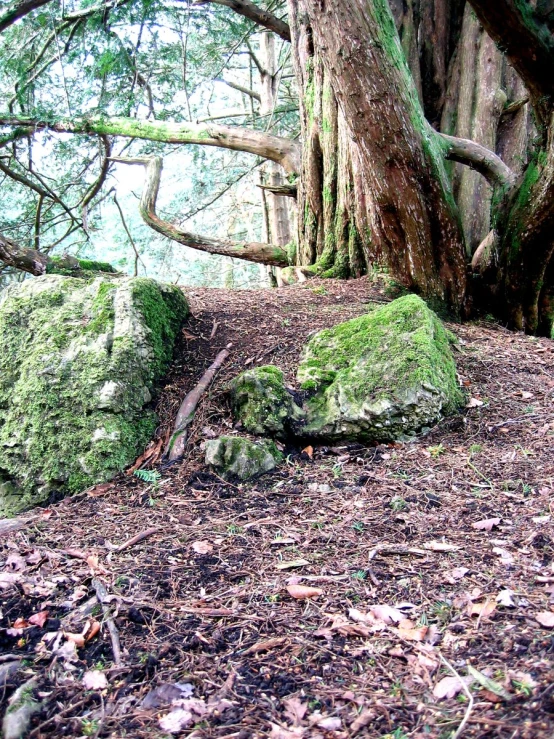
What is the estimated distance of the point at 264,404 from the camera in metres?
3.34

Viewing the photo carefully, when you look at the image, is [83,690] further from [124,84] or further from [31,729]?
[124,84]

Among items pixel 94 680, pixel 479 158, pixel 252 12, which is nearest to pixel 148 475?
pixel 94 680

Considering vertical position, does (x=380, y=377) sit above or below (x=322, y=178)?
below

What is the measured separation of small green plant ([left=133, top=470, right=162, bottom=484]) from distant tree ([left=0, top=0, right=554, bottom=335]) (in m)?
2.46

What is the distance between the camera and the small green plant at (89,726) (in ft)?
4.71

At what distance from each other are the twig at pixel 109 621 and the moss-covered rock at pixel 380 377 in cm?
165

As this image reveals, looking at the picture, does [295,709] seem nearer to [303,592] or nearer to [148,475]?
[303,592]

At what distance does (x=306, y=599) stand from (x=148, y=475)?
1.38 m

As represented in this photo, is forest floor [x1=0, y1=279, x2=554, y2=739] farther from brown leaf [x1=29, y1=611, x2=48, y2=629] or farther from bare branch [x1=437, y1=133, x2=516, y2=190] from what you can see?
bare branch [x1=437, y1=133, x2=516, y2=190]

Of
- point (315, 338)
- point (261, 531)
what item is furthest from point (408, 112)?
point (261, 531)

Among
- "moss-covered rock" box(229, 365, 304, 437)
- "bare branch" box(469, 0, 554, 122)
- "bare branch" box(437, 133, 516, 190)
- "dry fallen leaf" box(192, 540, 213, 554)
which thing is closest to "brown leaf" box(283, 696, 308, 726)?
"dry fallen leaf" box(192, 540, 213, 554)

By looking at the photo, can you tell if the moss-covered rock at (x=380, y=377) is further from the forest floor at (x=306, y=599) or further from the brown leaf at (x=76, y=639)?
the brown leaf at (x=76, y=639)

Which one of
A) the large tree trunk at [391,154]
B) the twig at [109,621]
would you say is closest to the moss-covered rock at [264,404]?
the twig at [109,621]

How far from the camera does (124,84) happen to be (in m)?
7.38
